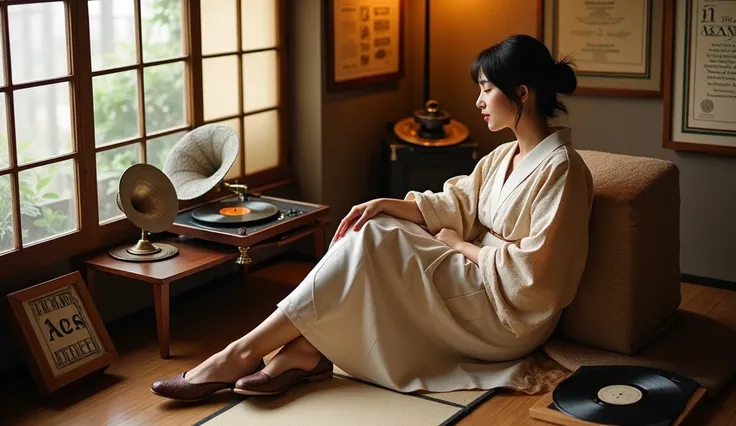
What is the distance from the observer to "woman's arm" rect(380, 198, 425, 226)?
3.30 m

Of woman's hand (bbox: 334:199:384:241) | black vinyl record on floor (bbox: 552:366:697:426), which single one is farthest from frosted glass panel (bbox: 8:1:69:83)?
black vinyl record on floor (bbox: 552:366:697:426)

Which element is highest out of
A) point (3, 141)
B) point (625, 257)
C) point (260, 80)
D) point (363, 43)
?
point (363, 43)

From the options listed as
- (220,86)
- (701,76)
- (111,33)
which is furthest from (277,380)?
(701,76)

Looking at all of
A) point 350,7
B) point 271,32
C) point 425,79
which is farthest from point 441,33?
point 271,32

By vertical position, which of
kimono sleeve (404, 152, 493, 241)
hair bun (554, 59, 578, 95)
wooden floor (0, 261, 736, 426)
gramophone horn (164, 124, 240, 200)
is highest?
hair bun (554, 59, 578, 95)

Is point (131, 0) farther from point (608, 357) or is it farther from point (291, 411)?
point (608, 357)

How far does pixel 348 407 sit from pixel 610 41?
2073 millimetres

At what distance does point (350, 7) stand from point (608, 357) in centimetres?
194

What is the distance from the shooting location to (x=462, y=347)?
3201 millimetres

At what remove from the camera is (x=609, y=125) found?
437 centimetres

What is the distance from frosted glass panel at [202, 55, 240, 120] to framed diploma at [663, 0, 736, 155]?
170cm

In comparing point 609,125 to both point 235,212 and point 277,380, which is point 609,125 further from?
point 277,380

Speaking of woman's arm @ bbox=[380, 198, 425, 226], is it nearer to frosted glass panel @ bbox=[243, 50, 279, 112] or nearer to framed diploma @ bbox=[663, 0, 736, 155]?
frosted glass panel @ bbox=[243, 50, 279, 112]

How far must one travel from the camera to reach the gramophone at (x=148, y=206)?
3.52 meters
